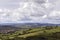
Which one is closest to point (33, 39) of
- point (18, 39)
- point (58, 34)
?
point (18, 39)

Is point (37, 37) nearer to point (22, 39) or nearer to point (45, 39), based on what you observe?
point (45, 39)

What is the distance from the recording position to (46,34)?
193 m

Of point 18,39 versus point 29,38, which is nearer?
point 18,39

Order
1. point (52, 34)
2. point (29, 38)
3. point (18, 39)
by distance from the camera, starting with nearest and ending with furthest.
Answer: point (18, 39) → point (29, 38) → point (52, 34)

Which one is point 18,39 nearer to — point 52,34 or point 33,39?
point 33,39

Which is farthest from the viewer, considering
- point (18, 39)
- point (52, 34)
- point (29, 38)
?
point (52, 34)

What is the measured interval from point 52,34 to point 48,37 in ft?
37.5

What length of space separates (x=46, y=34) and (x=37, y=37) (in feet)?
49.9

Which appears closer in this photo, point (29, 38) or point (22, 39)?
point (22, 39)

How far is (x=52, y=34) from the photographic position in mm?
192375

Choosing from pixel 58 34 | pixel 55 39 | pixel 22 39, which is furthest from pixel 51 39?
pixel 22 39

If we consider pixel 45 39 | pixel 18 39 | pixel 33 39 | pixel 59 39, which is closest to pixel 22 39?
pixel 18 39

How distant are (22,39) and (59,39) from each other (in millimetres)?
41919

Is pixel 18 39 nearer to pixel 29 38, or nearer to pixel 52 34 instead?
pixel 29 38
